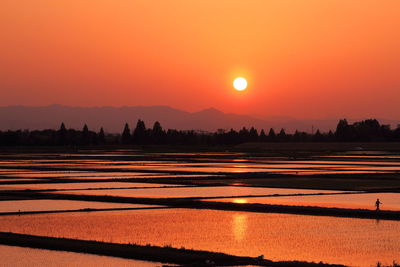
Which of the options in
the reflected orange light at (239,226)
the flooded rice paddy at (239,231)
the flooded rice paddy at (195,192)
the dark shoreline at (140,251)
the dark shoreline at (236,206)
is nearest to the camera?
the dark shoreline at (140,251)

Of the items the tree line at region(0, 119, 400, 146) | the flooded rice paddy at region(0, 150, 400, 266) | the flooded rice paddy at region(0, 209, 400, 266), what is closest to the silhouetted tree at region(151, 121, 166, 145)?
the tree line at region(0, 119, 400, 146)

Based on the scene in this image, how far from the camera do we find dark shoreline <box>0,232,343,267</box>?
56.2 feet

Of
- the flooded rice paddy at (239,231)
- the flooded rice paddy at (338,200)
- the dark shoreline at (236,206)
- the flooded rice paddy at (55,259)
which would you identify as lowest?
the flooded rice paddy at (55,259)

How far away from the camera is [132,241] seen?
20.0 metres

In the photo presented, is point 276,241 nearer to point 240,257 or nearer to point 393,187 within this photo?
point 240,257

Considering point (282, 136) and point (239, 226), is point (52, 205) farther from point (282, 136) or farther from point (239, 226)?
point (282, 136)

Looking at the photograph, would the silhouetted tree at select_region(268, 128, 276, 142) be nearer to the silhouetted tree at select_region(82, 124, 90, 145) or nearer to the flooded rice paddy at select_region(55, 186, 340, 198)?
the silhouetted tree at select_region(82, 124, 90, 145)

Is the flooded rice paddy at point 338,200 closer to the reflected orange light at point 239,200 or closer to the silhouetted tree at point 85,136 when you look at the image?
the reflected orange light at point 239,200

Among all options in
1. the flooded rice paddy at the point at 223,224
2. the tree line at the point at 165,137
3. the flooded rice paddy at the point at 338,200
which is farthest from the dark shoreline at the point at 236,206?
the tree line at the point at 165,137

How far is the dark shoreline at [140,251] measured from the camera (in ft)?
56.2

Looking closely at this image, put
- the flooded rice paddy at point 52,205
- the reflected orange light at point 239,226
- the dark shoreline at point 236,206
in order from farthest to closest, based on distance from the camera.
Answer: the flooded rice paddy at point 52,205 → the dark shoreline at point 236,206 → the reflected orange light at point 239,226

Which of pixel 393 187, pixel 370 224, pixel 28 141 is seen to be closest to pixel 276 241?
pixel 370 224

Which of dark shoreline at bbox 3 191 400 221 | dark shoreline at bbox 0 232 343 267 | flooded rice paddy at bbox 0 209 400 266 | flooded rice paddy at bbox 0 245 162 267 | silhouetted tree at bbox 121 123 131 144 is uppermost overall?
silhouetted tree at bbox 121 123 131 144

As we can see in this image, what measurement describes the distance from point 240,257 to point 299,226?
5752 millimetres
